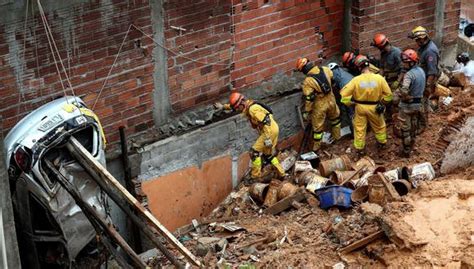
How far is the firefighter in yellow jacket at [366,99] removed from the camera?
10.8 metres

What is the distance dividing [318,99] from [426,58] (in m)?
1.72

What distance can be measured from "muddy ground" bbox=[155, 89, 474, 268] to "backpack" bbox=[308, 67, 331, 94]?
1.33m

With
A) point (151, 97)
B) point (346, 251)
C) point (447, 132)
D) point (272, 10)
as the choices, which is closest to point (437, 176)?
point (447, 132)

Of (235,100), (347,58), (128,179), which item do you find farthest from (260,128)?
(128,179)

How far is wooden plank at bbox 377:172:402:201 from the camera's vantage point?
9.08 m

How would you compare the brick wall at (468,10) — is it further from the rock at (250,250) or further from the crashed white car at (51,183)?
the crashed white car at (51,183)

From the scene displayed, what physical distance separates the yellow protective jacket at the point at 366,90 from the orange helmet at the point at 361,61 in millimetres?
191

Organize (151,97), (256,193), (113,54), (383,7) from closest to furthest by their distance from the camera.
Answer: (113,54)
(151,97)
(256,193)
(383,7)

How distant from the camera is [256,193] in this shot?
10672mm

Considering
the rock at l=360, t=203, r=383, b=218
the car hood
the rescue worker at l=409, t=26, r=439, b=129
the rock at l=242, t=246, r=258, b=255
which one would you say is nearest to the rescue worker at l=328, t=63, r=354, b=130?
the rescue worker at l=409, t=26, r=439, b=129

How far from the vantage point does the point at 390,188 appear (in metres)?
9.34

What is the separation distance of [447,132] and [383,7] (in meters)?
2.17

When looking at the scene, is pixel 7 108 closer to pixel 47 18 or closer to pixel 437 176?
pixel 47 18

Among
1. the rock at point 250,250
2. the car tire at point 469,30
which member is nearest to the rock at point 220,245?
the rock at point 250,250
